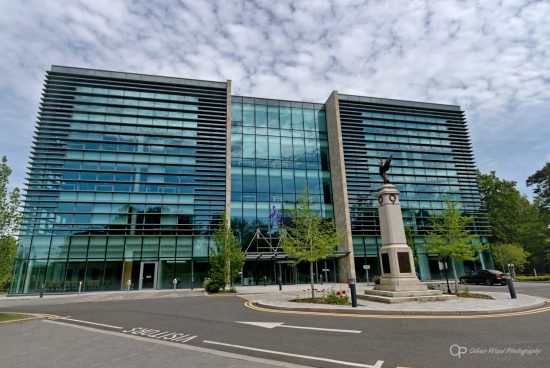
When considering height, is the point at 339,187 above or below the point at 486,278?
above

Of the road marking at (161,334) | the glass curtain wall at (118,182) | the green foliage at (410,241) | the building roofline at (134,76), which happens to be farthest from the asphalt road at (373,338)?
the building roofline at (134,76)

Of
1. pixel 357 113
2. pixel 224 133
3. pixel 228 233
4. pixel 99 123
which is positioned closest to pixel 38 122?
pixel 99 123

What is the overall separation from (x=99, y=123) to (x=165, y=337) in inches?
1382

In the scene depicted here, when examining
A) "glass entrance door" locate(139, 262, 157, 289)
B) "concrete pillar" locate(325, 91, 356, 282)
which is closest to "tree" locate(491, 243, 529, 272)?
"concrete pillar" locate(325, 91, 356, 282)

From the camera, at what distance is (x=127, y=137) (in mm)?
36156

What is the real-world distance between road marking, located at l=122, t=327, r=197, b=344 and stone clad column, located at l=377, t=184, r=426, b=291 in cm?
1143

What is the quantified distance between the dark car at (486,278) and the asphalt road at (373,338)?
20.5 meters

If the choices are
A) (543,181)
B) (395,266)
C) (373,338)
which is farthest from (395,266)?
(543,181)

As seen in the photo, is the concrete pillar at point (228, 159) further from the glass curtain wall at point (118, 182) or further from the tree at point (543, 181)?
the tree at point (543, 181)

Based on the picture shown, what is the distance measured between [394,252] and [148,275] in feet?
91.1

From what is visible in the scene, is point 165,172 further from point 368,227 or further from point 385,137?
point 385,137

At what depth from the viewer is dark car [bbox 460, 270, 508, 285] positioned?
27705mm

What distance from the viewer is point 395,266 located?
1598cm

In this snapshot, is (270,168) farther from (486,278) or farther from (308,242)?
(486,278)
